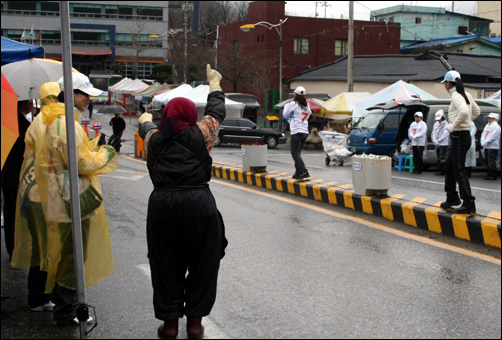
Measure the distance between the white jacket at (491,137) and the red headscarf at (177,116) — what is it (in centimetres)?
1278

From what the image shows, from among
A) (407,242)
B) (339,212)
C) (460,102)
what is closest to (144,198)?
(339,212)

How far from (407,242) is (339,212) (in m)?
2.17

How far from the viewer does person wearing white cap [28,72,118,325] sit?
14.2ft

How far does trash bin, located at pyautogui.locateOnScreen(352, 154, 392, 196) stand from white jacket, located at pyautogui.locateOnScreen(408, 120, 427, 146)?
21.7 ft

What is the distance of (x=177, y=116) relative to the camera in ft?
13.1

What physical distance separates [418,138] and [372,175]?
Result: 685 centimetres

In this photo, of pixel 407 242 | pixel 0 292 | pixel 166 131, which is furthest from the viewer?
pixel 407 242

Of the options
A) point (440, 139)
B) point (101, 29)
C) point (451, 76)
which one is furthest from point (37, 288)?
point (440, 139)

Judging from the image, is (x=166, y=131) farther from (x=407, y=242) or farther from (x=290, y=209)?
(x=290, y=209)

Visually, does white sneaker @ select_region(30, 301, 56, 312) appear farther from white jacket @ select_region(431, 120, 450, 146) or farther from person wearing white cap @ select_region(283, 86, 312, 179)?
white jacket @ select_region(431, 120, 450, 146)

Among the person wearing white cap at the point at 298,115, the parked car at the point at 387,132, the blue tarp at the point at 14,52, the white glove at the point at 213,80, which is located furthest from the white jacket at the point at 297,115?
the white glove at the point at 213,80

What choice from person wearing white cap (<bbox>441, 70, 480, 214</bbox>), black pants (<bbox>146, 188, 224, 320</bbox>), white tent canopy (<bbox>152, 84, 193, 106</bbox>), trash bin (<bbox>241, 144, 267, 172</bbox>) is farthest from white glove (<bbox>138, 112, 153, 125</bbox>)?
trash bin (<bbox>241, 144, 267, 172</bbox>)

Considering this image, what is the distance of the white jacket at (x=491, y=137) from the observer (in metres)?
15.0

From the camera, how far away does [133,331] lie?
169 inches
